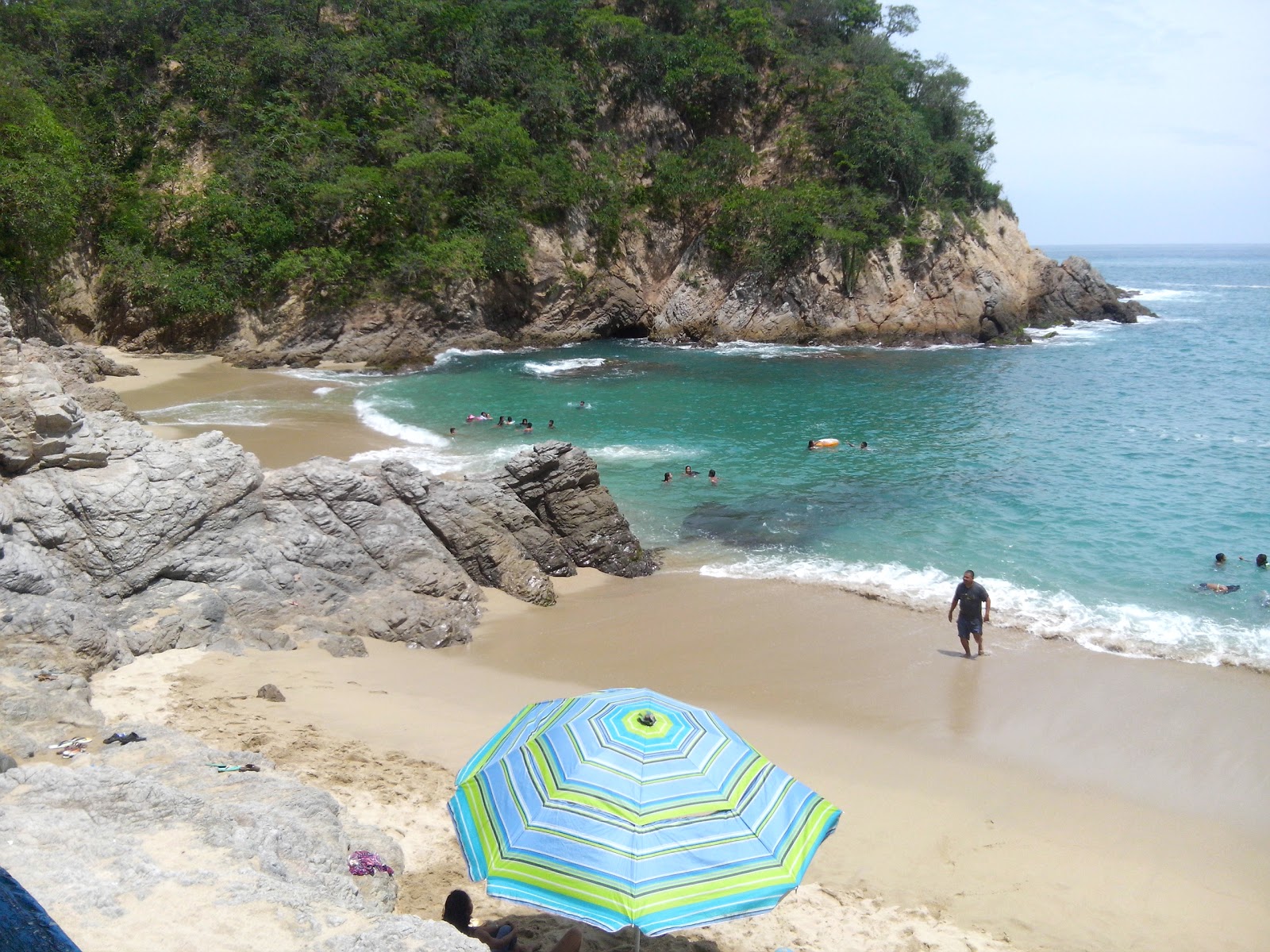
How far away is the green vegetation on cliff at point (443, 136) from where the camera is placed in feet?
120

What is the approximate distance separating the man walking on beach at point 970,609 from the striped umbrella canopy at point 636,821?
6.95 m

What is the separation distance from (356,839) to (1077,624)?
11144 millimetres

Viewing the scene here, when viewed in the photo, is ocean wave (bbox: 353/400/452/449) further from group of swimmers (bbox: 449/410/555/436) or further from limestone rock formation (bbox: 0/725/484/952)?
limestone rock formation (bbox: 0/725/484/952)

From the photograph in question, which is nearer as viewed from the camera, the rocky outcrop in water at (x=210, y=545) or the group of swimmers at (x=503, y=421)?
the rocky outcrop in water at (x=210, y=545)

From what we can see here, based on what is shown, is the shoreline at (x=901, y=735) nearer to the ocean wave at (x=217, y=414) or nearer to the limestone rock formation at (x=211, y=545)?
the limestone rock formation at (x=211, y=545)

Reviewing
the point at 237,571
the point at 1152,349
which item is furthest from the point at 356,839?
the point at 1152,349

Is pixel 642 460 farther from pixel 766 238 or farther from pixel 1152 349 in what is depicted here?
pixel 1152 349

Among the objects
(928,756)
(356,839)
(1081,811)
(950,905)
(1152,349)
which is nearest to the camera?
(356,839)

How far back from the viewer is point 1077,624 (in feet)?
43.6

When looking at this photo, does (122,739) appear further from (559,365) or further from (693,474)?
(559,365)

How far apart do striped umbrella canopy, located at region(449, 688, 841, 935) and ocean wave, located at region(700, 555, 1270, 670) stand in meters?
8.89

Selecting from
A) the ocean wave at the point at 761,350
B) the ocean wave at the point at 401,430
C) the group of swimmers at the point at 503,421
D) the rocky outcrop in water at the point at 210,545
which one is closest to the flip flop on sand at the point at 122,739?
the rocky outcrop in water at the point at 210,545

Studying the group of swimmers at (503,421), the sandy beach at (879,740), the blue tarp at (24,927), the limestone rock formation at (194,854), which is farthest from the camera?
the group of swimmers at (503,421)

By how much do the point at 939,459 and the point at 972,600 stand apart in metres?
11.3
